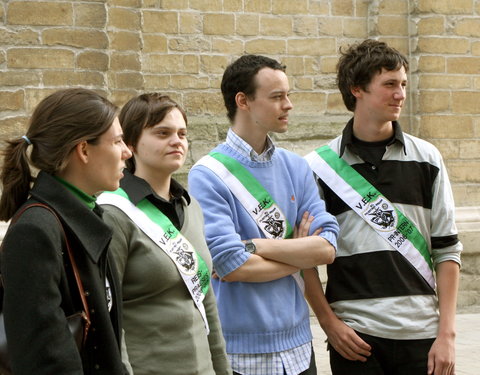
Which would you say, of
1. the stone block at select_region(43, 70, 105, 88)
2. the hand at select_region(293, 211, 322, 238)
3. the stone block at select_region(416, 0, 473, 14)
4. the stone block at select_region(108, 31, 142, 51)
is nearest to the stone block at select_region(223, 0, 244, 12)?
the stone block at select_region(108, 31, 142, 51)

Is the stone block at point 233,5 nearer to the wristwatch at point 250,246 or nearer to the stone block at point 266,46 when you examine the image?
the stone block at point 266,46

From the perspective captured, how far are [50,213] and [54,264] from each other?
6.1 inches

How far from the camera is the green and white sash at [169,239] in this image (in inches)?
126

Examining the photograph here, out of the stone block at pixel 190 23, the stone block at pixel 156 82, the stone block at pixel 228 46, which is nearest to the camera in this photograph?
the stone block at pixel 156 82

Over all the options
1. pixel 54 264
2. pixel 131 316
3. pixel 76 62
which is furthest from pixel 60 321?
pixel 76 62

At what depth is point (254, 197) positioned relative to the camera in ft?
12.9

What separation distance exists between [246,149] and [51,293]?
1716 millimetres

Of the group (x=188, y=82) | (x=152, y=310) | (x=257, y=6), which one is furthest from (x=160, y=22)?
(x=152, y=310)

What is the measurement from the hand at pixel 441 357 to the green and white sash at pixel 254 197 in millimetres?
617

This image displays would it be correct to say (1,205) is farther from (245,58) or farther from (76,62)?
(76,62)

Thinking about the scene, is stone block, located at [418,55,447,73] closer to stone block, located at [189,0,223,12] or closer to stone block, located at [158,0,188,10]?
stone block, located at [189,0,223,12]

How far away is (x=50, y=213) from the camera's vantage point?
2547 millimetres

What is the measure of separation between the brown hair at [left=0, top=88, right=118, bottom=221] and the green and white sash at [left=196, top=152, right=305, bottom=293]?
1261mm

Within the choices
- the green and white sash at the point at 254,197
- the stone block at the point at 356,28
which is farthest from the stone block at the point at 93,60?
the green and white sash at the point at 254,197
